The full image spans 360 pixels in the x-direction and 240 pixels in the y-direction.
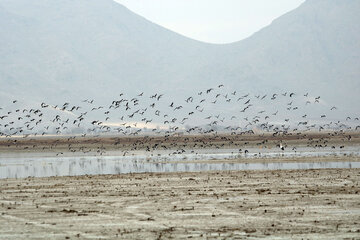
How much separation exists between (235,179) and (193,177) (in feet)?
10.8

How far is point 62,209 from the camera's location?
30516 millimetres

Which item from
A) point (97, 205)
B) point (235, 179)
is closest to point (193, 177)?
point (235, 179)

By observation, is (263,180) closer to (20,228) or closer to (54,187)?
(54,187)

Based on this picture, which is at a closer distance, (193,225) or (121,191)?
(193,225)

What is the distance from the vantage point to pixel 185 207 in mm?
30641

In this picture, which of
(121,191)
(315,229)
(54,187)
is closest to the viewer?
(315,229)

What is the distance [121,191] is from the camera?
37.8 meters

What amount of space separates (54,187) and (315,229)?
19.5m

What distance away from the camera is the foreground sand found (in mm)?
24562

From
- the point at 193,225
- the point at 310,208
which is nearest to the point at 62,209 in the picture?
the point at 193,225

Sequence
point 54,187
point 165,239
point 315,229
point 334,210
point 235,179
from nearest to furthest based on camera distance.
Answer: point 165,239, point 315,229, point 334,210, point 54,187, point 235,179

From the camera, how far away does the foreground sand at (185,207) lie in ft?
80.6

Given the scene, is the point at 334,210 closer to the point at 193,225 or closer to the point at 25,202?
the point at 193,225

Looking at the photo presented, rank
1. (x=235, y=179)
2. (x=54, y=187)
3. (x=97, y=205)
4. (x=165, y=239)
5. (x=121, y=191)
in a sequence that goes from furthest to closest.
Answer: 1. (x=235, y=179)
2. (x=54, y=187)
3. (x=121, y=191)
4. (x=97, y=205)
5. (x=165, y=239)
